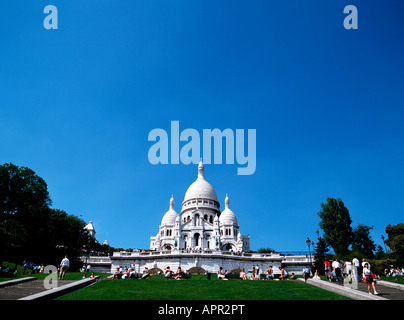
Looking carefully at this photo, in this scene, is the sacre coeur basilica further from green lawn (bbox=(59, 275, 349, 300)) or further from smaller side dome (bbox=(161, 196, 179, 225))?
green lawn (bbox=(59, 275, 349, 300))

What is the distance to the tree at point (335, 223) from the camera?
162ft

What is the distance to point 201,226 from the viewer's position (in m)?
67.6

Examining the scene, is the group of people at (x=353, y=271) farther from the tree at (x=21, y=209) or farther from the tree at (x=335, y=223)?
the tree at (x=335, y=223)

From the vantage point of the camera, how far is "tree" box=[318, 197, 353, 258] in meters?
49.3

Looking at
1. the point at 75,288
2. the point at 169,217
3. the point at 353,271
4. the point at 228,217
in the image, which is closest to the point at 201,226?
the point at 228,217

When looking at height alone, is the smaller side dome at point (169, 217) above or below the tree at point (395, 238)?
above

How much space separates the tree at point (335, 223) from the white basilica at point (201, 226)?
66.9ft

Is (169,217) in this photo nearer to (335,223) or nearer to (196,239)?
(196,239)

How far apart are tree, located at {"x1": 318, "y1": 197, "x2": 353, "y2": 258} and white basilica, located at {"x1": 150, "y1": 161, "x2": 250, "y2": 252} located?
2040 cm

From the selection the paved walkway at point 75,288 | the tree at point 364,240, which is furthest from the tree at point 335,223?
the paved walkway at point 75,288

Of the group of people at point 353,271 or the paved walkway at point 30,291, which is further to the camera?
the group of people at point 353,271
